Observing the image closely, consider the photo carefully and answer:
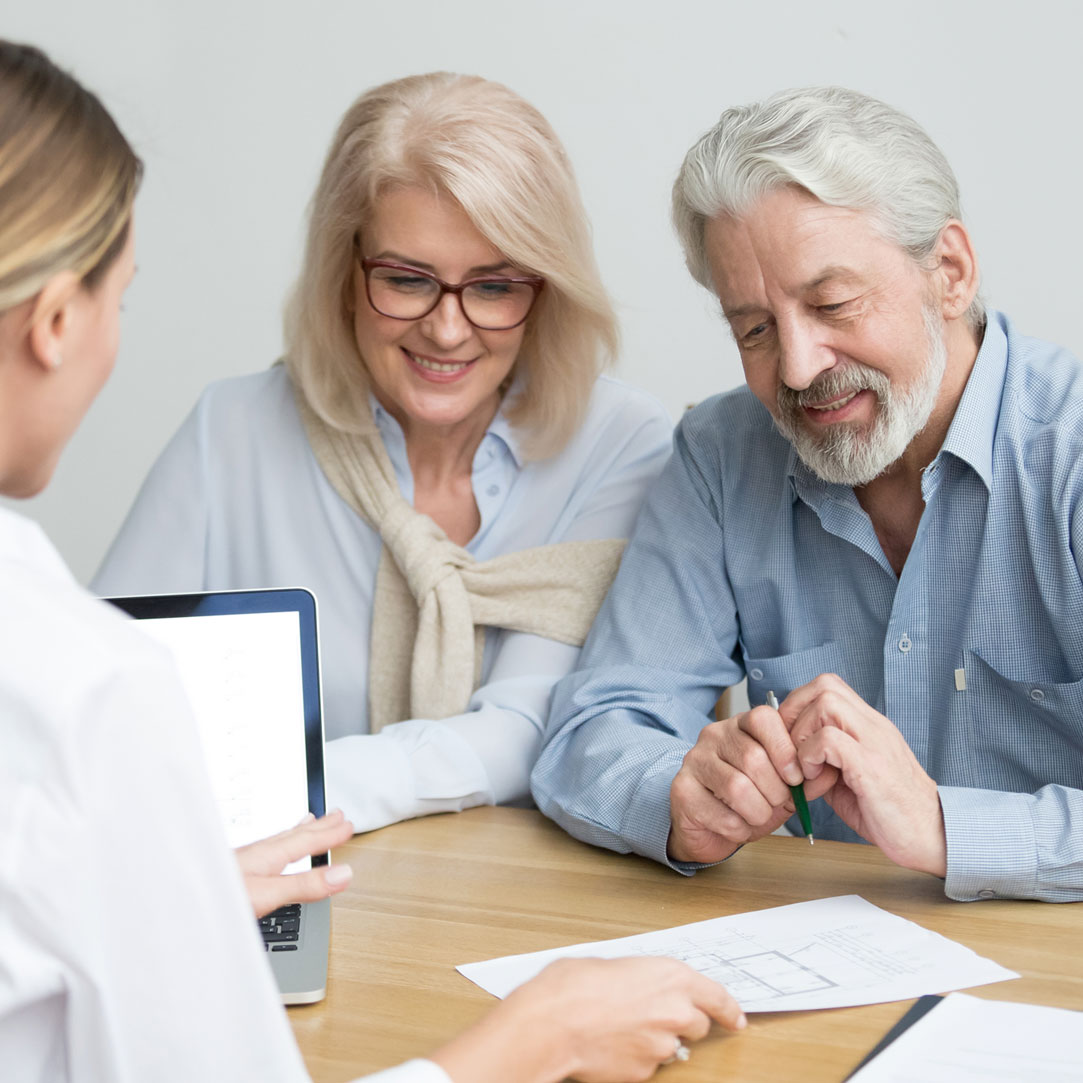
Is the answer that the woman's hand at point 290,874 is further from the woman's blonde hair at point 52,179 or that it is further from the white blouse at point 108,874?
the woman's blonde hair at point 52,179

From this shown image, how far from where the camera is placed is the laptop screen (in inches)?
45.9

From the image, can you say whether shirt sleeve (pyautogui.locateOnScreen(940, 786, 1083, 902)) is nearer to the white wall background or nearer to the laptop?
the laptop

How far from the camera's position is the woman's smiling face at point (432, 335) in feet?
5.33

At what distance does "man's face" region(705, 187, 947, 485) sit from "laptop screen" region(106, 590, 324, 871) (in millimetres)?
601

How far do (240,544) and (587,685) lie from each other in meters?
0.64

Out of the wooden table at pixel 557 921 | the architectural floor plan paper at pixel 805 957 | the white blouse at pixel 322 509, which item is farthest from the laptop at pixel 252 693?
the white blouse at pixel 322 509

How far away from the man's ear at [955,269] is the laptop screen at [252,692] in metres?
0.81

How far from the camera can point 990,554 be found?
1380 mm

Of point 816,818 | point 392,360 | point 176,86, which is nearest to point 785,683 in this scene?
point 816,818

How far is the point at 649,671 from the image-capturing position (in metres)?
1.49

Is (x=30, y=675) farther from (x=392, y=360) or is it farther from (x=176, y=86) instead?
(x=176, y=86)

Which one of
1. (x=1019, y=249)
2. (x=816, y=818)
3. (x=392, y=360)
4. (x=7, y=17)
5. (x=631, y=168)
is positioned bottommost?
(x=816, y=818)

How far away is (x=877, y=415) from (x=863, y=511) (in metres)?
0.14

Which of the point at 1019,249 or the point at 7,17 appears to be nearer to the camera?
the point at 1019,249
